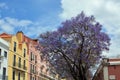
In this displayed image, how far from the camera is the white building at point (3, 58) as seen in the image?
48747 mm

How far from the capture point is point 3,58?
49.6m

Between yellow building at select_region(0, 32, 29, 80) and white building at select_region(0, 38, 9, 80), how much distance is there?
1.53 meters

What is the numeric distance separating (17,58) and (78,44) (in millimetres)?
23049

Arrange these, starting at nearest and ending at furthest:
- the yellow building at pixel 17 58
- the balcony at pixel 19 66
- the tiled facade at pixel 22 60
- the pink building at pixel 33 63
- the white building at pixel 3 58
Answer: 1. the white building at pixel 3 58
2. the yellow building at pixel 17 58
3. the tiled facade at pixel 22 60
4. the balcony at pixel 19 66
5. the pink building at pixel 33 63

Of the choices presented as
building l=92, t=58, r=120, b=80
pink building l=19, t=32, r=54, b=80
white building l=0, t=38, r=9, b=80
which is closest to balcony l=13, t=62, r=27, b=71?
white building l=0, t=38, r=9, b=80

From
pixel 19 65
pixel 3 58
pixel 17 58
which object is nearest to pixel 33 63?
pixel 19 65

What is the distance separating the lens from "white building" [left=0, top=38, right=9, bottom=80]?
4875 centimetres

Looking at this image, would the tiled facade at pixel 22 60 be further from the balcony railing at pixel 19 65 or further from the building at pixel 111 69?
the building at pixel 111 69

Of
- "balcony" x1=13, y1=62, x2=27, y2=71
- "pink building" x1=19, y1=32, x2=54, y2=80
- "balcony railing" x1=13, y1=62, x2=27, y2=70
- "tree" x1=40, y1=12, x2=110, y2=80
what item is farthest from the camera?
"pink building" x1=19, y1=32, x2=54, y2=80

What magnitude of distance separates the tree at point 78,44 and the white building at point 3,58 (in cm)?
1301

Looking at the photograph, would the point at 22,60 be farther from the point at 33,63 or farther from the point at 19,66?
the point at 33,63

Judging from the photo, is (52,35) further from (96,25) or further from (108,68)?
(108,68)

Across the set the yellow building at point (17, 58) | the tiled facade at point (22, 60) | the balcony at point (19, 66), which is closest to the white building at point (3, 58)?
the tiled facade at point (22, 60)

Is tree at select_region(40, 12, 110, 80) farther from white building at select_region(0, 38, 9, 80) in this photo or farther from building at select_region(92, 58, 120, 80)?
white building at select_region(0, 38, 9, 80)
